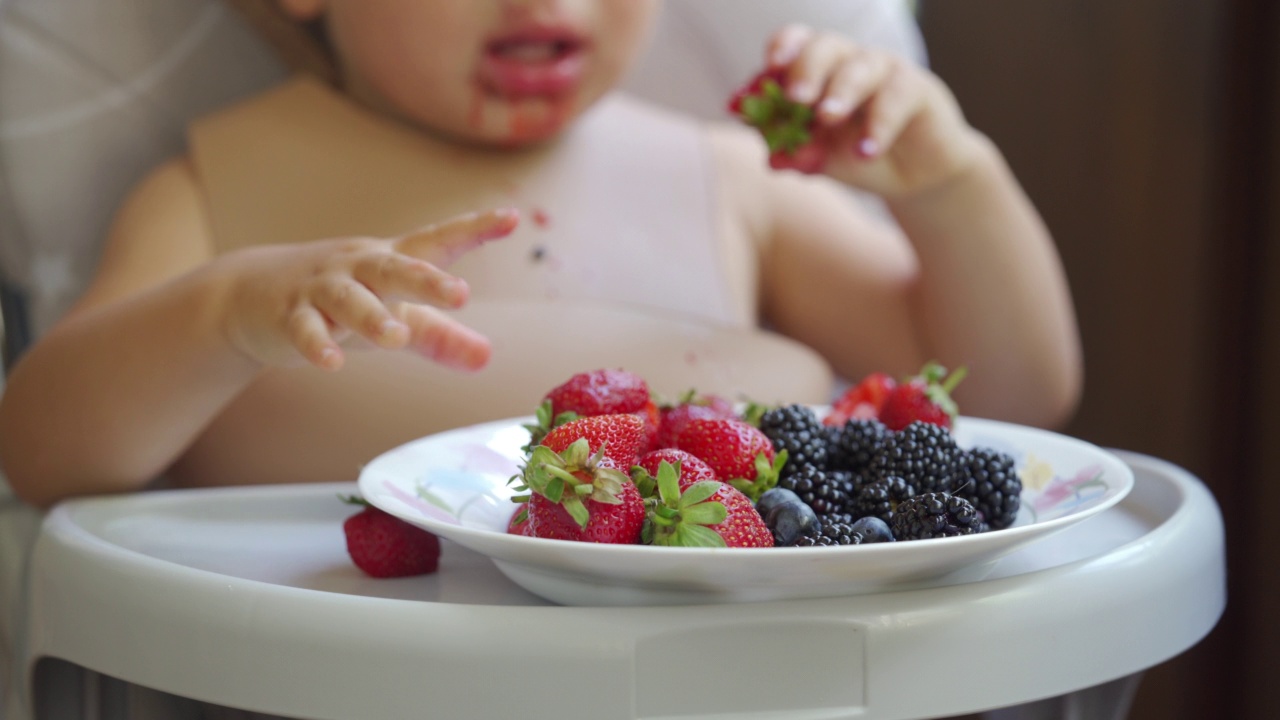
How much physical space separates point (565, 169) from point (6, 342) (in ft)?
1.87

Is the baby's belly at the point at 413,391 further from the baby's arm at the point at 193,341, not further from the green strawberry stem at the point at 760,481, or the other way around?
the green strawberry stem at the point at 760,481

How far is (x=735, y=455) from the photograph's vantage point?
1.82 ft

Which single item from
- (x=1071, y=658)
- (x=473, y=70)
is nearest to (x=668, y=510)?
Result: (x=1071, y=658)

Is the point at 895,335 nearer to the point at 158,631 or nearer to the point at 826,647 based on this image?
the point at 826,647

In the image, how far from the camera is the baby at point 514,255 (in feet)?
2.43

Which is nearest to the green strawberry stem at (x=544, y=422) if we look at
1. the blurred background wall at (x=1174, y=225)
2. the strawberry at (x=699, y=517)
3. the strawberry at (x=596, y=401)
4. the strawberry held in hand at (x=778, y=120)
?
the strawberry at (x=596, y=401)

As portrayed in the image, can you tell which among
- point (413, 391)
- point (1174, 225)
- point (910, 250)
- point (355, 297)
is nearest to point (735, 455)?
point (355, 297)

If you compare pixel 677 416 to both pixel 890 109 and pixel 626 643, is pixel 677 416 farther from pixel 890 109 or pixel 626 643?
pixel 890 109

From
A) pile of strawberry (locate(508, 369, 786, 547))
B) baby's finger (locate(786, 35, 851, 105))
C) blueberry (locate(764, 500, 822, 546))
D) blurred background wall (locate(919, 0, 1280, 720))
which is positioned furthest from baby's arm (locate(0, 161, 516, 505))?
blurred background wall (locate(919, 0, 1280, 720))

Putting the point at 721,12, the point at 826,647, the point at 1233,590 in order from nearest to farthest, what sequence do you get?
1. the point at 826,647
2. the point at 1233,590
3. the point at 721,12

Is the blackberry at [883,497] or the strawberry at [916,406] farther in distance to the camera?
the strawberry at [916,406]

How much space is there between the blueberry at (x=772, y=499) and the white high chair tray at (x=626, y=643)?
6cm

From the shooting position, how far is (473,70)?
0.85 meters

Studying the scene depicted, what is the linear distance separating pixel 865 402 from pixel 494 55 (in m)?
0.40
